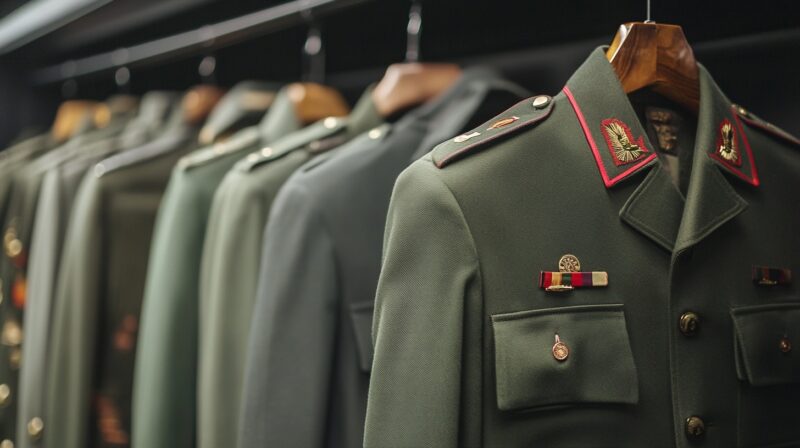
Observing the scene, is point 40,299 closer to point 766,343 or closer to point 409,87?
point 409,87

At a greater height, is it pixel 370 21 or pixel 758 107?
pixel 370 21

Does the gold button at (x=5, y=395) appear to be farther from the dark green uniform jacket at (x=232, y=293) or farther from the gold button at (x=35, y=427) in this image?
the dark green uniform jacket at (x=232, y=293)

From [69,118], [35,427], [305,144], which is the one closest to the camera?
[305,144]

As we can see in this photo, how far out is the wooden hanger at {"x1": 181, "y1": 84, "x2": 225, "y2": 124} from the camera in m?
1.91

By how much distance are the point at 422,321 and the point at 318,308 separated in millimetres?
312

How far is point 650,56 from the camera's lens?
37.4 inches

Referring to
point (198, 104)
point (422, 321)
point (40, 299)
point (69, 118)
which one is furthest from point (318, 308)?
point (69, 118)

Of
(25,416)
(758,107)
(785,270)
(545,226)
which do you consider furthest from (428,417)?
(25,416)

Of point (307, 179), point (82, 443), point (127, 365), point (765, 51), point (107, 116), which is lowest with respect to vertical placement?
point (82, 443)

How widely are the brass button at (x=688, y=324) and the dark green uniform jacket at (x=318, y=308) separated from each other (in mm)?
429

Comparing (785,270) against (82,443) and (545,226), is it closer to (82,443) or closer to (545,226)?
(545,226)

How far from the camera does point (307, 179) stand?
1.14 m

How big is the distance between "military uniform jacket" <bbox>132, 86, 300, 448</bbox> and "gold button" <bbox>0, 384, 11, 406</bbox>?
57 cm

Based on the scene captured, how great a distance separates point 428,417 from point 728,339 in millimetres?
359
